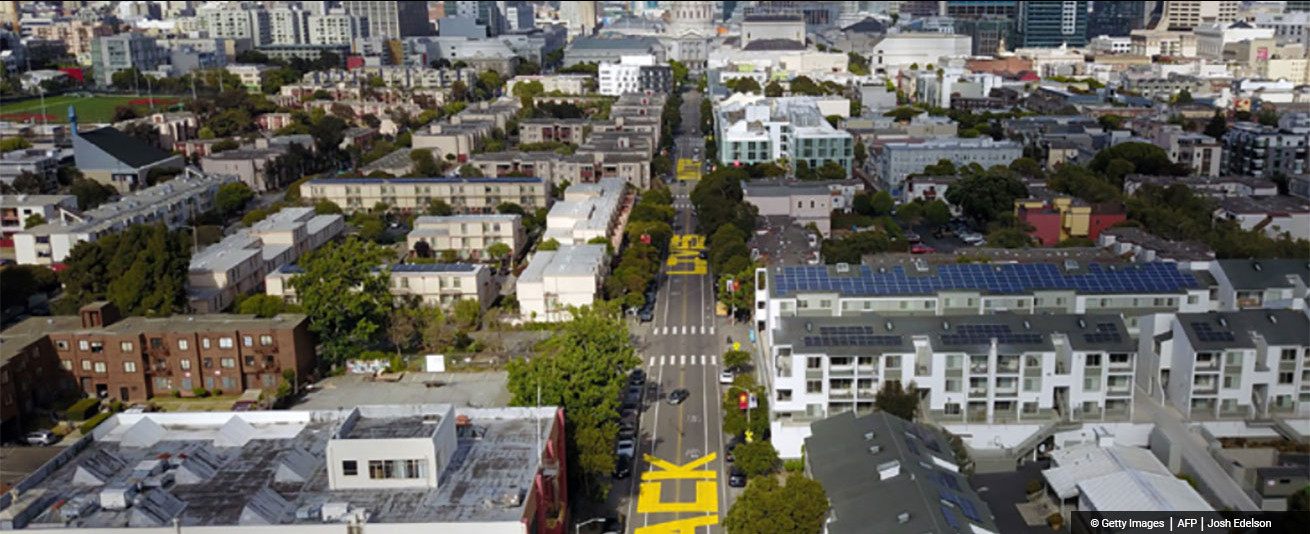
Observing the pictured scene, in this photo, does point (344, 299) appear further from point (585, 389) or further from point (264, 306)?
point (585, 389)

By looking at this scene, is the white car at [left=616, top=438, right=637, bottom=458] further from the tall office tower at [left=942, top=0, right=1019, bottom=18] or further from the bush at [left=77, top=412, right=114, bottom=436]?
the tall office tower at [left=942, top=0, right=1019, bottom=18]

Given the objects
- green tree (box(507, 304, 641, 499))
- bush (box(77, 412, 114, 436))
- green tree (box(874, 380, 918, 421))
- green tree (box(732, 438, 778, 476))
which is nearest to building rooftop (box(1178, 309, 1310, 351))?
green tree (box(874, 380, 918, 421))

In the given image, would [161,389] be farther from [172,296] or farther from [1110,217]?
[1110,217]

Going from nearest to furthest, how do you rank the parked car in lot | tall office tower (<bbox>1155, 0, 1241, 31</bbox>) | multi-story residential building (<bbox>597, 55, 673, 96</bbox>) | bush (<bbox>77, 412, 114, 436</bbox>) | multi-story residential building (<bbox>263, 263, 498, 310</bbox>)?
1. the parked car in lot
2. bush (<bbox>77, 412, 114, 436</bbox>)
3. multi-story residential building (<bbox>263, 263, 498, 310</bbox>)
4. multi-story residential building (<bbox>597, 55, 673, 96</bbox>)
5. tall office tower (<bbox>1155, 0, 1241, 31</bbox>)

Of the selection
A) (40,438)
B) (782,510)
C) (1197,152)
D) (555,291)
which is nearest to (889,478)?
(782,510)

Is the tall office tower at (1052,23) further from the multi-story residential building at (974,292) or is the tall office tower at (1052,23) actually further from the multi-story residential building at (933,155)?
the multi-story residential building at (974,292)

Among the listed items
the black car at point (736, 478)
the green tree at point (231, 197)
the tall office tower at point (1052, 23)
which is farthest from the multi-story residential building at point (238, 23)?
the black car at point (736, 478)
